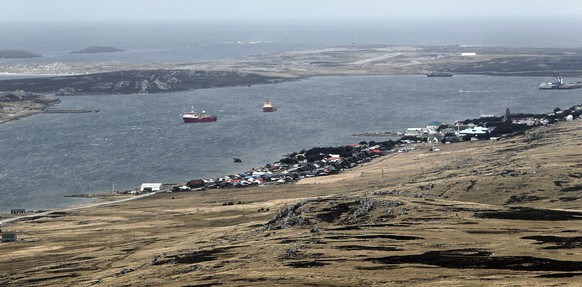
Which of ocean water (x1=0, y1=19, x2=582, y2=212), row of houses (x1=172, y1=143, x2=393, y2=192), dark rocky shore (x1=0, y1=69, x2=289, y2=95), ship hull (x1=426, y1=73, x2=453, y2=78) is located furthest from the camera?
ship hull (x1=426, y1=73, x2=453, y2=78)

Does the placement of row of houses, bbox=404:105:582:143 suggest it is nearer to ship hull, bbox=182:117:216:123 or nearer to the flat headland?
the flat headland

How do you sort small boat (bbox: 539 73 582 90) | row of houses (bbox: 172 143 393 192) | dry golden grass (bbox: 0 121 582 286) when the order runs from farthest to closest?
small boat (bbox: 539 73 582 90) < row of houses (bbox: 172 143 393 192) < dry golden grass (bbox: 0 121 582 286)

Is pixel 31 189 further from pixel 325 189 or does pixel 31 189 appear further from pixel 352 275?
pixel 352 275

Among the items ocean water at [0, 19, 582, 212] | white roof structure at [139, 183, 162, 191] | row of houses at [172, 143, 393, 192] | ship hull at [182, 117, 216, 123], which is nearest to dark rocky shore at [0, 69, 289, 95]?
ocean water at [0, 19, 582, 212]

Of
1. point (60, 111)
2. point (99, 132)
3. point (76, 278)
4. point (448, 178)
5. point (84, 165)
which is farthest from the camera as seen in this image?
point (60, 111)

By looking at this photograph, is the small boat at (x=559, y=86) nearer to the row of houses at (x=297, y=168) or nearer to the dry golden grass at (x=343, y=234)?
the row of houses at (x=297, y=168)

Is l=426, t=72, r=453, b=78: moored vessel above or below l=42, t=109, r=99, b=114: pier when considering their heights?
above

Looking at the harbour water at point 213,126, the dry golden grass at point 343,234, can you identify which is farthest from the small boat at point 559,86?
the dry golden grass at point 343,234

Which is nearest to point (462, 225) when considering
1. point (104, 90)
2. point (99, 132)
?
point (99, 132)
